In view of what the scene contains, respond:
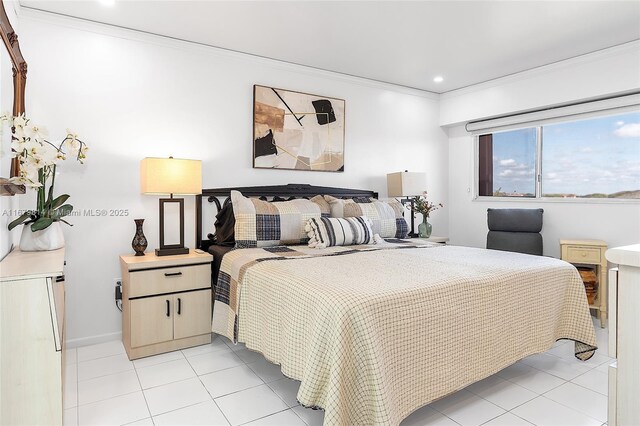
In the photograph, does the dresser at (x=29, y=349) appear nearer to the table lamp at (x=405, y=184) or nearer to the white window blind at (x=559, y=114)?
the table lamp at (x=405, y=184)

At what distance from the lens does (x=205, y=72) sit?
11.6ft

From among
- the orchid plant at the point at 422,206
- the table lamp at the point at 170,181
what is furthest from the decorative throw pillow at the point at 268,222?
the orchid plant at the point at 422,206

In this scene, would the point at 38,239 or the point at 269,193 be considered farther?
the point at 269,193

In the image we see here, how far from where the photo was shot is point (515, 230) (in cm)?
432

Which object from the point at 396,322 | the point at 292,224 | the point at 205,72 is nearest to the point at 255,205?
the point at 292,224

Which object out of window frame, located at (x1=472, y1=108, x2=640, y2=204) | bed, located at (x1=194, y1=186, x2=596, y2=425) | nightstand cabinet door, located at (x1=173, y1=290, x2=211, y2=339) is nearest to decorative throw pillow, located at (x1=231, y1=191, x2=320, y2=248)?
bed, located at (x1=194, y1=186, x2=596, y2=425)

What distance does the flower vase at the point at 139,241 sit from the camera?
303 cm

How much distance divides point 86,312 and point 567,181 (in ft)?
15.9

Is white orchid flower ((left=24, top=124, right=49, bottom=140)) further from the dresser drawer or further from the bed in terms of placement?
the bed

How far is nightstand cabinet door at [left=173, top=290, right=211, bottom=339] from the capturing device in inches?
115

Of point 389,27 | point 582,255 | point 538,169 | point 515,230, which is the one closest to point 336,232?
point 389,27

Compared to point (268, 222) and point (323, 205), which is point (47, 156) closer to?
point (268, 222)

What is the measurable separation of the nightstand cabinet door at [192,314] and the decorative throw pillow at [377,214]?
1.40 metres

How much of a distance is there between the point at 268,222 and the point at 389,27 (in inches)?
74.4
